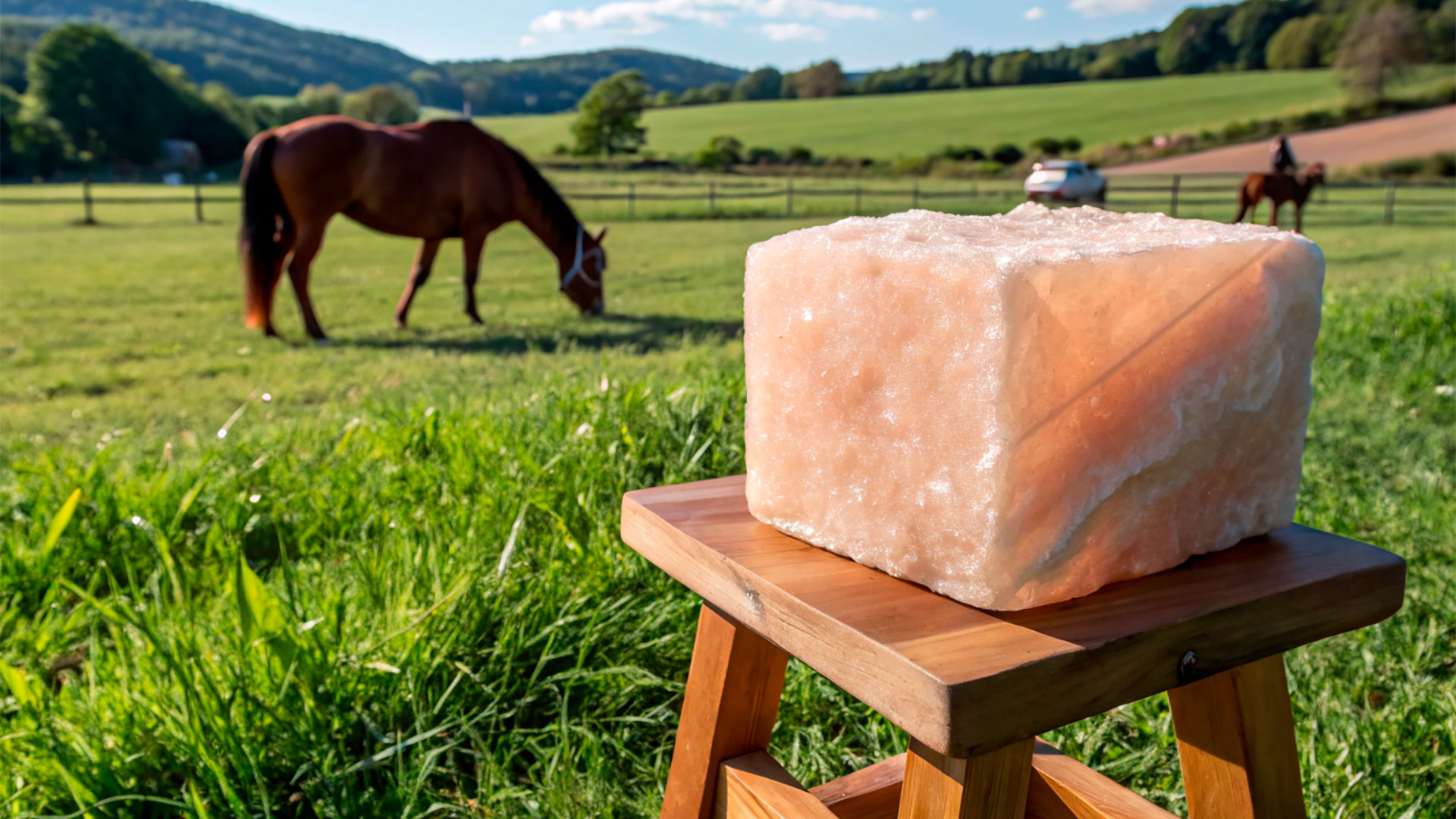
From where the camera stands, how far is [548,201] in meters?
7.79

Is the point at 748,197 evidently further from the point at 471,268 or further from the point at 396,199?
the point at 396,199

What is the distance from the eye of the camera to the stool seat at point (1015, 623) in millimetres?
716

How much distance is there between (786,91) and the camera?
216 inches

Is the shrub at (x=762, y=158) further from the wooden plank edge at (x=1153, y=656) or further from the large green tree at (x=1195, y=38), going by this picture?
the large green tree at (x=1195, y=38)

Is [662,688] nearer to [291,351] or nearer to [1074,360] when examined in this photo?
[1074,360]

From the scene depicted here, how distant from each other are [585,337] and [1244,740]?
6.05 meters

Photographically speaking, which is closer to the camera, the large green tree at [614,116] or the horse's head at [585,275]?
the horse's head at [585,275]

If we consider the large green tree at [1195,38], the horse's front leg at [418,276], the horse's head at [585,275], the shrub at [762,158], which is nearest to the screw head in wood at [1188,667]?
the shrub at [762,158]

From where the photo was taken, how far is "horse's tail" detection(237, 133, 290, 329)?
→ 20.7 ft

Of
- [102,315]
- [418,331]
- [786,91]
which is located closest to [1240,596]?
[786,91]

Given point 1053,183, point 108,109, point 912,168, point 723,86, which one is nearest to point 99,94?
point 108,109

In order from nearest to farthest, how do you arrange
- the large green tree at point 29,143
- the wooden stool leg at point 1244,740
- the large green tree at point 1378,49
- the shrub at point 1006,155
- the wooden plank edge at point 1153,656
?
the wooden plank edge at point 1153,656 → the wooden stool leg at point 1244,740 → the shrub at point 1006,155 → the large green tree at point 1378,49 → the large green tree at point 29,143

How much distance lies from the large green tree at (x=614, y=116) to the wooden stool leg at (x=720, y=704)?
15.2 m

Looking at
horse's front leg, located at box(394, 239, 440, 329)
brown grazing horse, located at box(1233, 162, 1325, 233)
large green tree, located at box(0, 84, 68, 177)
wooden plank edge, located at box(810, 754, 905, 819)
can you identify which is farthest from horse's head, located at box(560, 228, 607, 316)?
large green tree, located at box(0, 84, 68, 177)
